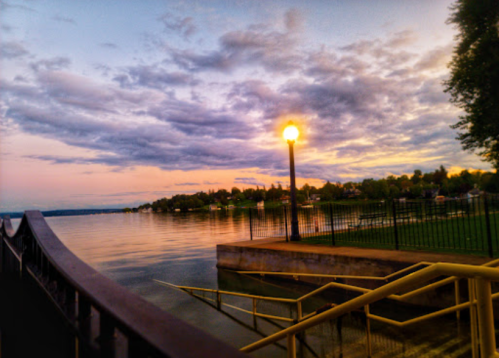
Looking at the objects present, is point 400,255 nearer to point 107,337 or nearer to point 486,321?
point 486,321

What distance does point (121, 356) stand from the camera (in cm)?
132

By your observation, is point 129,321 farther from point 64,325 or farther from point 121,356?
point 64,325

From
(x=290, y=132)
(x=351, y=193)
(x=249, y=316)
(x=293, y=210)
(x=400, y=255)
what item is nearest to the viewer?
(x=249, y=316)

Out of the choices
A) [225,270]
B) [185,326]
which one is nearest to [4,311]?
[185,326]

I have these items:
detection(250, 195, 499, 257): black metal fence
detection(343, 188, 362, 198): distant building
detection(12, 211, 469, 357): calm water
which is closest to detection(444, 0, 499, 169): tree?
detection(250, 195, 499, 257): black metal fence

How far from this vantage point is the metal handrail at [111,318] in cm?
101

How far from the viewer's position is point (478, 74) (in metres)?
23.4

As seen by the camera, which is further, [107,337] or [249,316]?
[249,316]

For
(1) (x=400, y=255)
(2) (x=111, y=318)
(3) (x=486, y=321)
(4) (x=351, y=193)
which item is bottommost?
(1) (x=400, y=255)

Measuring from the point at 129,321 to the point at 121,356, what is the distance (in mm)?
248

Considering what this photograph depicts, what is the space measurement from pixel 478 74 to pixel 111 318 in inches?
1123

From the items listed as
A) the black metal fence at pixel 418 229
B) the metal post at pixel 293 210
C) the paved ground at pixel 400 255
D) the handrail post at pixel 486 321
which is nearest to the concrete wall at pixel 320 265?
the paved ground at pixel 400 255

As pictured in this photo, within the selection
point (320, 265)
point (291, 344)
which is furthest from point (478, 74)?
point (291, 344)

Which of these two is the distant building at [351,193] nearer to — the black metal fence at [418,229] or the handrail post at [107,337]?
the black metal fence at [418,229]
